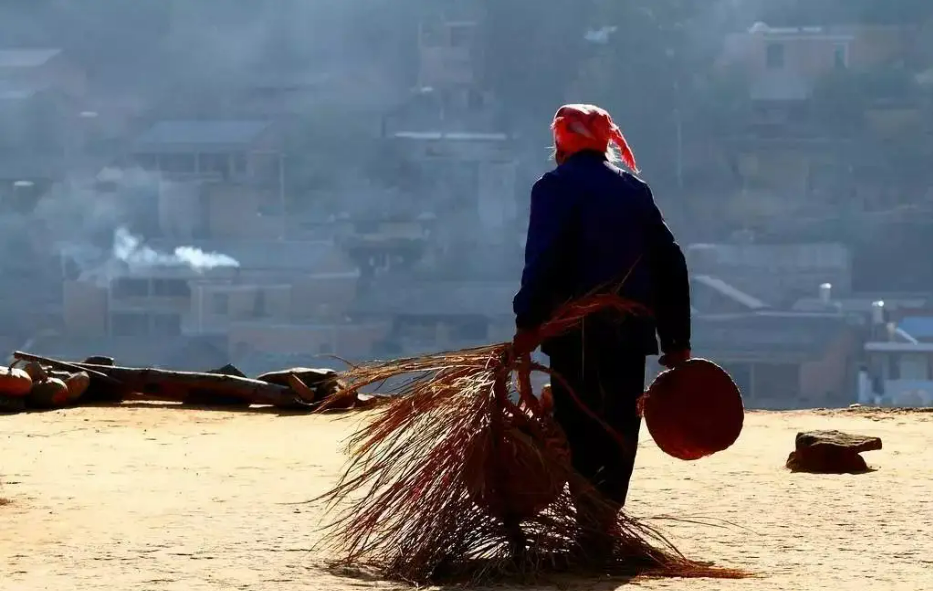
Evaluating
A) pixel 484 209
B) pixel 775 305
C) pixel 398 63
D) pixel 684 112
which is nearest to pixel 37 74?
pixel 398 63

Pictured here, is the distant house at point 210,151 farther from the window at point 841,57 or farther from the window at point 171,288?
the window at point 841,57

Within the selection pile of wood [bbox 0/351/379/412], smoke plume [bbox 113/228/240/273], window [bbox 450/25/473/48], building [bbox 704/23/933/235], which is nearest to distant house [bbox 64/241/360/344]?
smoke plume [bbox 113/228/240/273]

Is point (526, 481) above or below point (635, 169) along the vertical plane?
below

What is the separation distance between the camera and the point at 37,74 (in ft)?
154

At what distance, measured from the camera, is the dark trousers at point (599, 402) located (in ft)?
11.8

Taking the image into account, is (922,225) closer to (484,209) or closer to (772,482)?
(484,209)

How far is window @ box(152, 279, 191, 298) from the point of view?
37.8 meters

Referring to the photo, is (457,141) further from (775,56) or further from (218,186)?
(775,56)

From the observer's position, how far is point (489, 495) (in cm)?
344

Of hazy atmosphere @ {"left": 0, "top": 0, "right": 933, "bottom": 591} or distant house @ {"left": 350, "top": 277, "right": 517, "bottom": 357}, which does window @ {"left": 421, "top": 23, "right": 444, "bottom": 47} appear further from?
distant house @ {"left": 350, "top": 277, "right": 517, "bottom": 357}

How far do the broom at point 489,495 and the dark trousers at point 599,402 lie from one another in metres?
0.06

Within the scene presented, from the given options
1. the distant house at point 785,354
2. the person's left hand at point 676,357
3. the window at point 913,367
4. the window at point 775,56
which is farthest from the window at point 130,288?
the person's left hand at point 676,357

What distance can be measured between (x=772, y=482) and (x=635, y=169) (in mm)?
1933

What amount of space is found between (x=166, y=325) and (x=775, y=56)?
18858 millimetres
